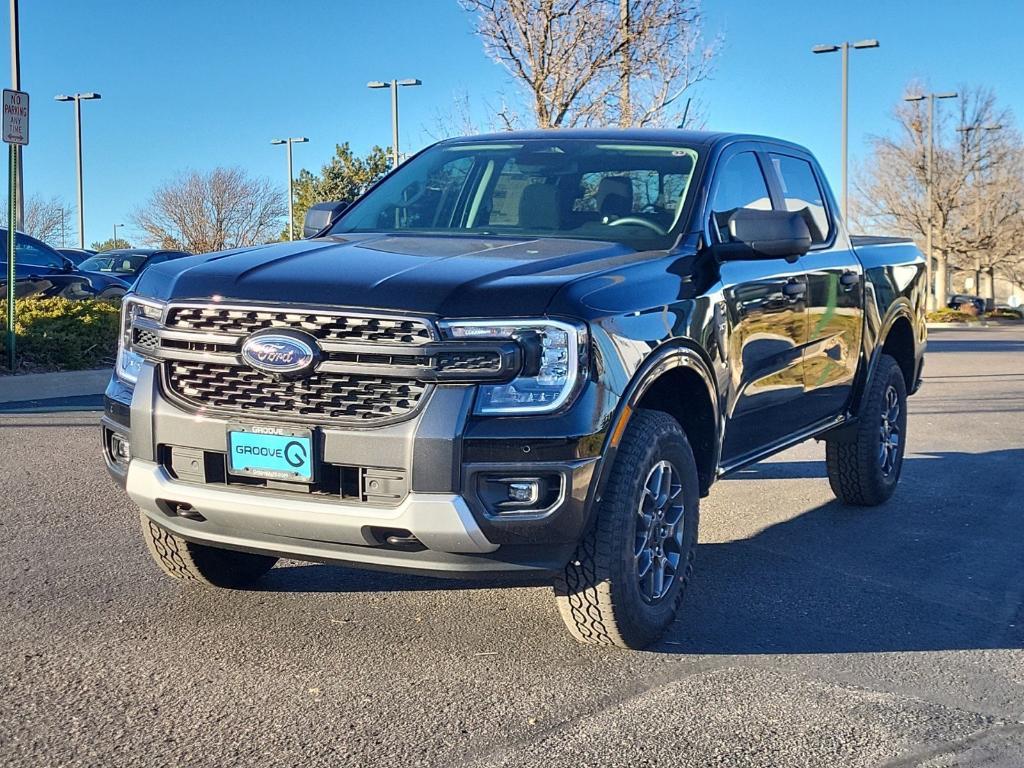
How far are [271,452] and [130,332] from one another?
86 centimetres

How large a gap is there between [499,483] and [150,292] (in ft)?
4.60

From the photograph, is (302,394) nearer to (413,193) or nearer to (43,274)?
(413,193)

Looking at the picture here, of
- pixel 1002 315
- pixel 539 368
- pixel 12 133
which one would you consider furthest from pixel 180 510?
pixel 1002 315

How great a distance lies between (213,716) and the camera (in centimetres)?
348

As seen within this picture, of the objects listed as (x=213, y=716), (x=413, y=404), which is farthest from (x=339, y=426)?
(x=213, y=716)

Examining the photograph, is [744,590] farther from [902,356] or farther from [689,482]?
[902,356]

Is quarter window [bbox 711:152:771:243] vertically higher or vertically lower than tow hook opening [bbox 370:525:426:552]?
higher

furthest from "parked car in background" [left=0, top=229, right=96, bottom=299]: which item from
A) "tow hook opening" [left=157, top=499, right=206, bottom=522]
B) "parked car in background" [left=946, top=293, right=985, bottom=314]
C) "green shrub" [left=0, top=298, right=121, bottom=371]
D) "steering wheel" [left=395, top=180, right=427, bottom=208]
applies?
"parked car in background" [left=946, top=293, right=985, bottom=314]

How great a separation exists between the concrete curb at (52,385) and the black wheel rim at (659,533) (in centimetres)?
780

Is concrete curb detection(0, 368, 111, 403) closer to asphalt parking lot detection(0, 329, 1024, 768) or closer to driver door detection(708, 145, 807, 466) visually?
asphalt parking lot detection(0, 329, 1024, 768)

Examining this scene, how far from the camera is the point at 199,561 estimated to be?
4590 mm

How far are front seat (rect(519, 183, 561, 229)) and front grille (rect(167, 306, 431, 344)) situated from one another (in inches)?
57.9

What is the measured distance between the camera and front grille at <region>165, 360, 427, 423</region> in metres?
3.61

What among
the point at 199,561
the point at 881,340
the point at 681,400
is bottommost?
the point at 199,561
